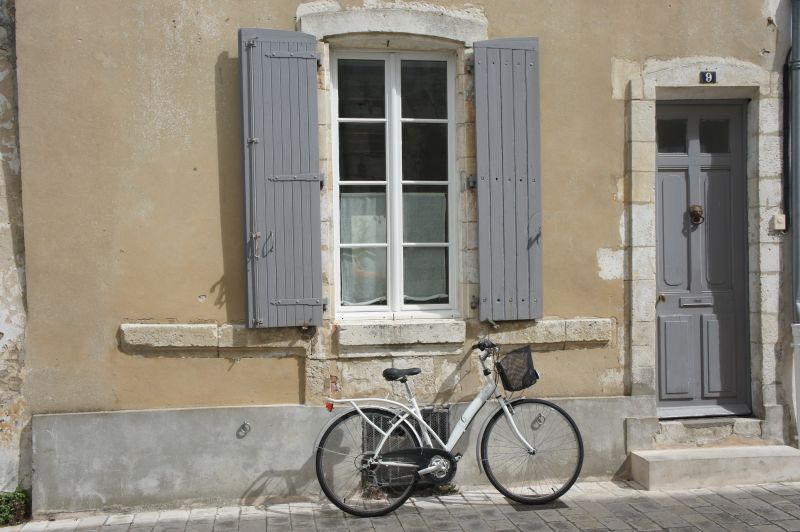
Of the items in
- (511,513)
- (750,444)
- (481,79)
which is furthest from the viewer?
(750,444)

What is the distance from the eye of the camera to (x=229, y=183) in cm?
528

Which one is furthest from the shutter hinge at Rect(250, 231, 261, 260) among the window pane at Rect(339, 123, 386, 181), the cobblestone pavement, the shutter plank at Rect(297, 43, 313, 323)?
the cobblestone pavement

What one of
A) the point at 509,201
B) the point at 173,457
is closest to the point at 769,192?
the point at 509,201

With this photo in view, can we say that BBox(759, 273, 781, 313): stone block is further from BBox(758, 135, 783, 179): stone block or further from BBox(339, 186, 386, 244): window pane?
BBox(339, 186, 386, 244): window pane

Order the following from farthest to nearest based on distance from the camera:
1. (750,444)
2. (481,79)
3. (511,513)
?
(750,444), (481,79), (511,513)

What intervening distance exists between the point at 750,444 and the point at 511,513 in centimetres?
198

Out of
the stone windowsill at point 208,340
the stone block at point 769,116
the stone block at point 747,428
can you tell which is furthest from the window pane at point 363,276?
the stone block at point 769,116

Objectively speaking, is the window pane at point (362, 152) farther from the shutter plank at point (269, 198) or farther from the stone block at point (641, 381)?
the stone block at point (641, 381)

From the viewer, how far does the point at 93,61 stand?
16.8 ft

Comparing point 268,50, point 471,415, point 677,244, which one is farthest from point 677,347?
point 268,50

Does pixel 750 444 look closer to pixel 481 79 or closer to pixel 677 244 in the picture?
pixel 677 244

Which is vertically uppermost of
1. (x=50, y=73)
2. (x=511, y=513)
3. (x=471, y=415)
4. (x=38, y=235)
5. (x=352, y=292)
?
(x=50, y=73)

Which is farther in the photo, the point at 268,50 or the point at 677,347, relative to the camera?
the point at 677,347

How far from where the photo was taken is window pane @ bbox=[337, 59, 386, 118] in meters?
5.56
